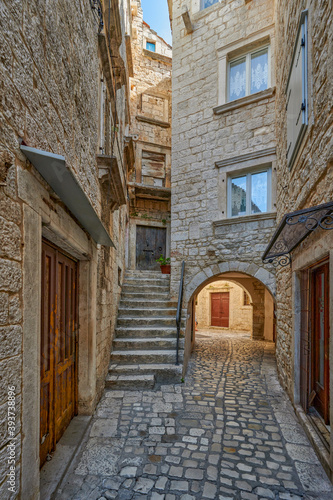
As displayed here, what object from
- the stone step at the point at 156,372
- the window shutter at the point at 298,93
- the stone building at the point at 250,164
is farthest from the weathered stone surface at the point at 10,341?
the stone step at the point at 156,372

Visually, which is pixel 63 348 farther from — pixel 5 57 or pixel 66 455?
pixel 5 57

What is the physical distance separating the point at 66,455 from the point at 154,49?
13.8m

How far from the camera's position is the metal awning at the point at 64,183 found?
5.09 ft

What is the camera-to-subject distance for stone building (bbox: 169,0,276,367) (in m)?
5.92

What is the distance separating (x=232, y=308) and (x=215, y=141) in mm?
8522

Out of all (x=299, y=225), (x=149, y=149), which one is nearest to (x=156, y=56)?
(x=149, y=149)

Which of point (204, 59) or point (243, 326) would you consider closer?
point (204, 59)

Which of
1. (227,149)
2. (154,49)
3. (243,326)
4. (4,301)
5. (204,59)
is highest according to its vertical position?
(154,49)

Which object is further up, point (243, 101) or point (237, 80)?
point (237, 80)

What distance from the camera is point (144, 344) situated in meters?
5.30

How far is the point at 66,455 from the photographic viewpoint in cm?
250

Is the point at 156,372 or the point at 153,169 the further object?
the point at 153,169

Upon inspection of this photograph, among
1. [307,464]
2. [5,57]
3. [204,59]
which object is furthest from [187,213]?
[5,57]

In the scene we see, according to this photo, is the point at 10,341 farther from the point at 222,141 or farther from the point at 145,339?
the point at 222,141
